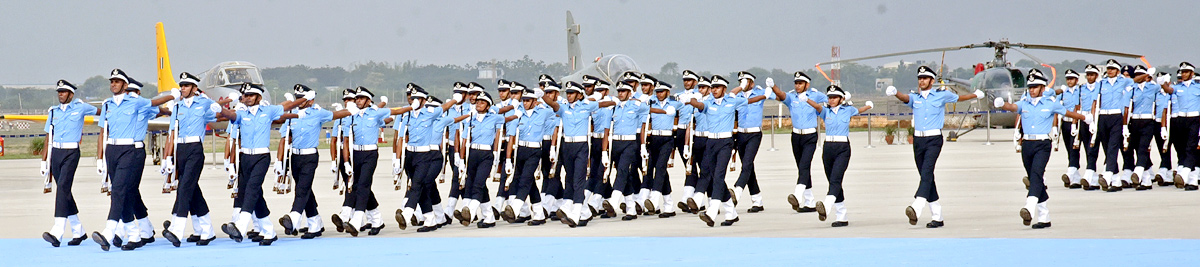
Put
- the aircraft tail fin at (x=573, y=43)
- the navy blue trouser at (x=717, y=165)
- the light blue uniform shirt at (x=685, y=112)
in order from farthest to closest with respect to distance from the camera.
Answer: the aircraft tail fin at (x=573, y=43)
the light blue uniform shirt at (x=685, y=112)
the navy blue trouser at (x=717, y=165)

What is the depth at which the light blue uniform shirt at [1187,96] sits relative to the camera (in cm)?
1590

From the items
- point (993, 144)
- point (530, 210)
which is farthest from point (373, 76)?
point (530, 210)

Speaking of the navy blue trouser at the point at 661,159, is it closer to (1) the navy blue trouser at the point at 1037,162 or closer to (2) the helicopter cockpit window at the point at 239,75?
(1) the navy blue trouser at the point at 1037,162

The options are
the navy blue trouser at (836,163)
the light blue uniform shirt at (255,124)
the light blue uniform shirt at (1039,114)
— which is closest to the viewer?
the light blue uniform shirt at (255,124)

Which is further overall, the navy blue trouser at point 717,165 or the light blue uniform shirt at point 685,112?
the light blue uniform shirt at point 685,112

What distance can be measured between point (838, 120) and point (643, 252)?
317cm

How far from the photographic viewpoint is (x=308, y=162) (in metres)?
11.3

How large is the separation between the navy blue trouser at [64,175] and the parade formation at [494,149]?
16 millimetres

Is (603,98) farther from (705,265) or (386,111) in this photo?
(705,265)

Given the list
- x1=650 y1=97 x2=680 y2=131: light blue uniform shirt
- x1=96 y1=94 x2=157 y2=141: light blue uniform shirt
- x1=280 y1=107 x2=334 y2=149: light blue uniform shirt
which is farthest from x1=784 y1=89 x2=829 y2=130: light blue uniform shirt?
x1=96 y1=94 x2=157 y2=141: light blue uniform shirt

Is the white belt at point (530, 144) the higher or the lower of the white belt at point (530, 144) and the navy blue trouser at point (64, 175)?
the higher

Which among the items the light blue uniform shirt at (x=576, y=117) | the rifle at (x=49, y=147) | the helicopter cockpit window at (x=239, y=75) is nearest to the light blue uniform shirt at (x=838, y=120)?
the light blue uniform shirt at (x=576, y=117)

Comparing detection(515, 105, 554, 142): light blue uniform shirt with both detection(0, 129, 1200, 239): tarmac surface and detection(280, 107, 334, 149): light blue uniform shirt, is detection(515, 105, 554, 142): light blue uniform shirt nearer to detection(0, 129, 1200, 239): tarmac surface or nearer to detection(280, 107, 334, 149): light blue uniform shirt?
detection(0, 129, 1200, 239): tarmac surface

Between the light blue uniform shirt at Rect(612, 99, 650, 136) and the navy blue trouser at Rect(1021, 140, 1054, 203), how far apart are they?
3.52m
